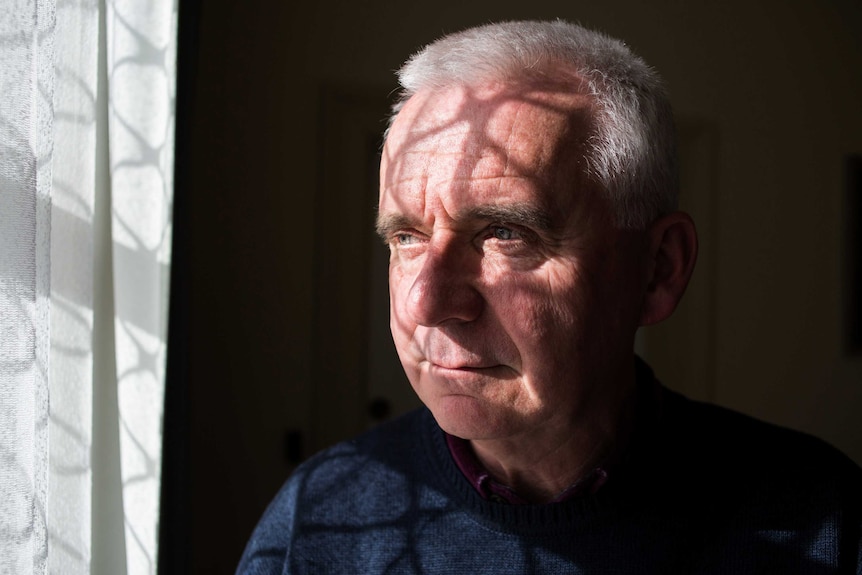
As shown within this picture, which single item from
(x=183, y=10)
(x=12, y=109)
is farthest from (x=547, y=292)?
(x=183, y=10)

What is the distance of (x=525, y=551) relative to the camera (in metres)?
1.07

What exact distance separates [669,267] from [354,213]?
163cm

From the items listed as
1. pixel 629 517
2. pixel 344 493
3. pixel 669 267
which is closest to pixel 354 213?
pixel 344 493

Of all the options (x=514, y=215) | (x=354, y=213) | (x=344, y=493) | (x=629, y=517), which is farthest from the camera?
(x=354, y=213)

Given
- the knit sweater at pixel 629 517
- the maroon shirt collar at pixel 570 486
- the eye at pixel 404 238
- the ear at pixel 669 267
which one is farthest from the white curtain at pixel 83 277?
the ear at pixel 669 267

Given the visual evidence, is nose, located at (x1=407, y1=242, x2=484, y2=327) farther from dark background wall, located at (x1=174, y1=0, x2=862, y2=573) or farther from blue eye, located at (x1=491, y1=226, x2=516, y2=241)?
dark background wall, located at (x1=174, y1=0, x2=862, y2=573)

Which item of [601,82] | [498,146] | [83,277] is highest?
[601,82]

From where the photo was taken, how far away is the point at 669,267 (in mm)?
1132

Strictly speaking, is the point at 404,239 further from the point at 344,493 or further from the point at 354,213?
the point at 354,213

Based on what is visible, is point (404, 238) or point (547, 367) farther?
point (404, 238)

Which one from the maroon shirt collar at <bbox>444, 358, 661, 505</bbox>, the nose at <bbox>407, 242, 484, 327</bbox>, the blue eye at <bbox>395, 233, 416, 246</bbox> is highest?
the blue eye at <bbox>395, 233, 416, 246</bbox>

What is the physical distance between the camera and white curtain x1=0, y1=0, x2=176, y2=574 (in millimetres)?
793

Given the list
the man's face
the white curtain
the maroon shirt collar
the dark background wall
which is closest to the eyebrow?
the man's face

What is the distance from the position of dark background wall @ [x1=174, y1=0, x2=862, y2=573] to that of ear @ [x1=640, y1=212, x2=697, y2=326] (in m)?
1.42
